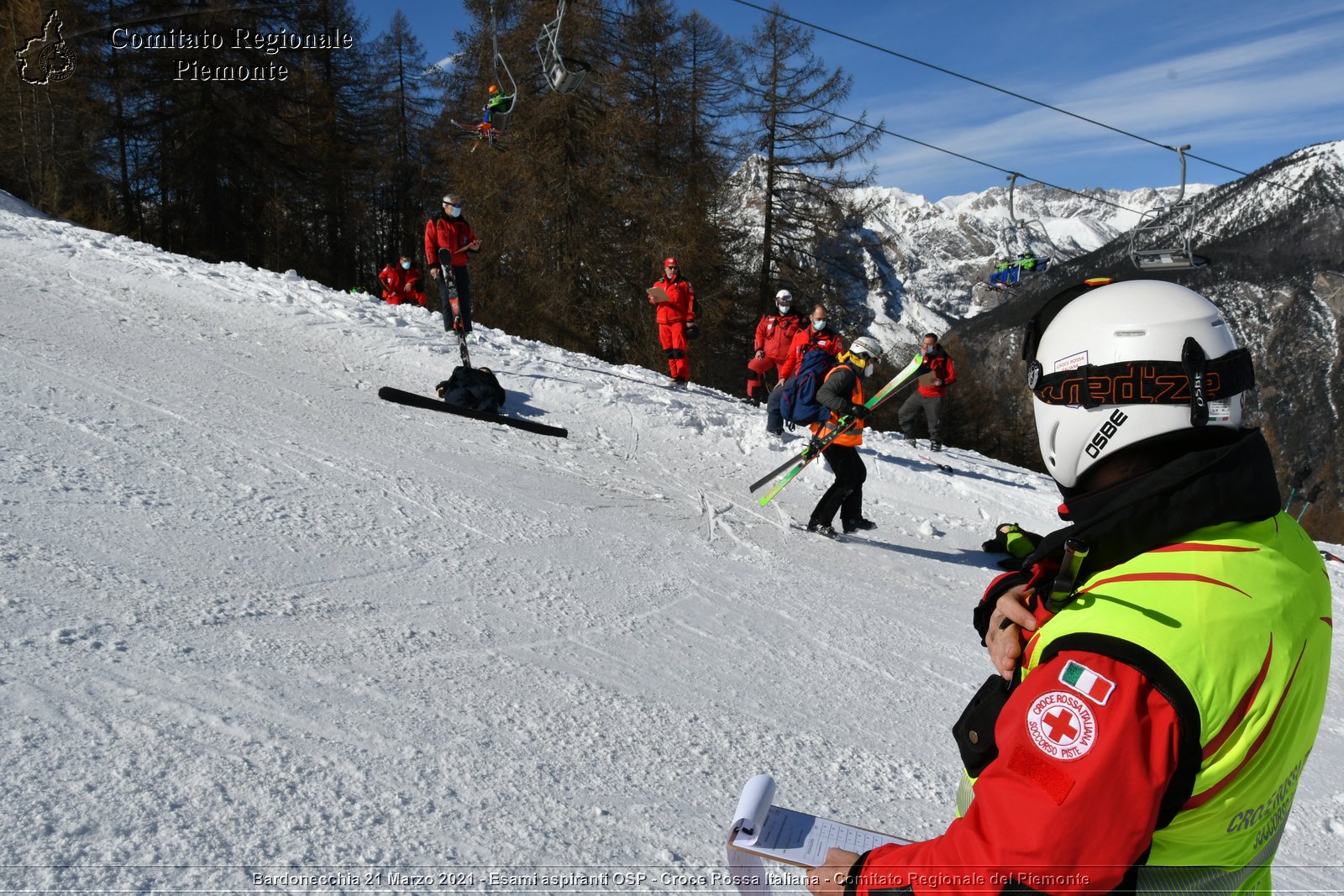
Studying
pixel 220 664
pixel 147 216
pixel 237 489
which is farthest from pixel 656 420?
pixel 147 216

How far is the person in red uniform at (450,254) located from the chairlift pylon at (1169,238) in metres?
8.50

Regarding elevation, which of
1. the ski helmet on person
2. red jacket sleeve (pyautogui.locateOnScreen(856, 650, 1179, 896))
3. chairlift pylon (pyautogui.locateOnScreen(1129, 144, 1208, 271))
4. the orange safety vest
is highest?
chairlift pylon (pyautogui.locateOnScreen(1129, 144, 1208, 271))

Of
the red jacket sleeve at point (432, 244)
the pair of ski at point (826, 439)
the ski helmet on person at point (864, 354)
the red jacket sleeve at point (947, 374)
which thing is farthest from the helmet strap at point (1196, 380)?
the red jacket sleeve at point (947, 374)

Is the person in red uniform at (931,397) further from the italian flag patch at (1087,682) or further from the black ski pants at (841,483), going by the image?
the italian flag patch at (1087,682)

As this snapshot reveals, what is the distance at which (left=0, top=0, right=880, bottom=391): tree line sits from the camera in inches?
811

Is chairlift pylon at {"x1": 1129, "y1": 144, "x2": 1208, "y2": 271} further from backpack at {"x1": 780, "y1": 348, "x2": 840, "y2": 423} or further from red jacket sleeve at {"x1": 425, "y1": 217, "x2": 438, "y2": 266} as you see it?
red jacket sleeve at {"x1": 425, "y1": 217, "x2": 438, "y2": 266}

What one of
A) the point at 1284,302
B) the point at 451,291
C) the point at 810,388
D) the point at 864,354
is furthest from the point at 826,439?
the point at 1284,302

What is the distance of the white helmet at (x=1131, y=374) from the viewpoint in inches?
51.6

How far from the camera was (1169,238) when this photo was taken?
11.0 m

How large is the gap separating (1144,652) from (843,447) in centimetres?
621

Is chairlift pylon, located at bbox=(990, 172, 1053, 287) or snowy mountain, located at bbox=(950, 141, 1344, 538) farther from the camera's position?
snowy mountain, located at bbox=(950, 141, 1344, 538)

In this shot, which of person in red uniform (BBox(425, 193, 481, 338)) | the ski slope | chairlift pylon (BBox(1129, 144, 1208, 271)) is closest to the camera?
the ski slope

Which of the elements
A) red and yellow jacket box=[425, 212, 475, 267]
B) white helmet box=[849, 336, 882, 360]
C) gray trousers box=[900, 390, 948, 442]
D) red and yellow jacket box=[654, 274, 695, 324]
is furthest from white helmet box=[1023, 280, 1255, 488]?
gray trousers box=[900, 390, 948, 442]

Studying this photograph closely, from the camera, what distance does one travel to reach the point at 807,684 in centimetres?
417
